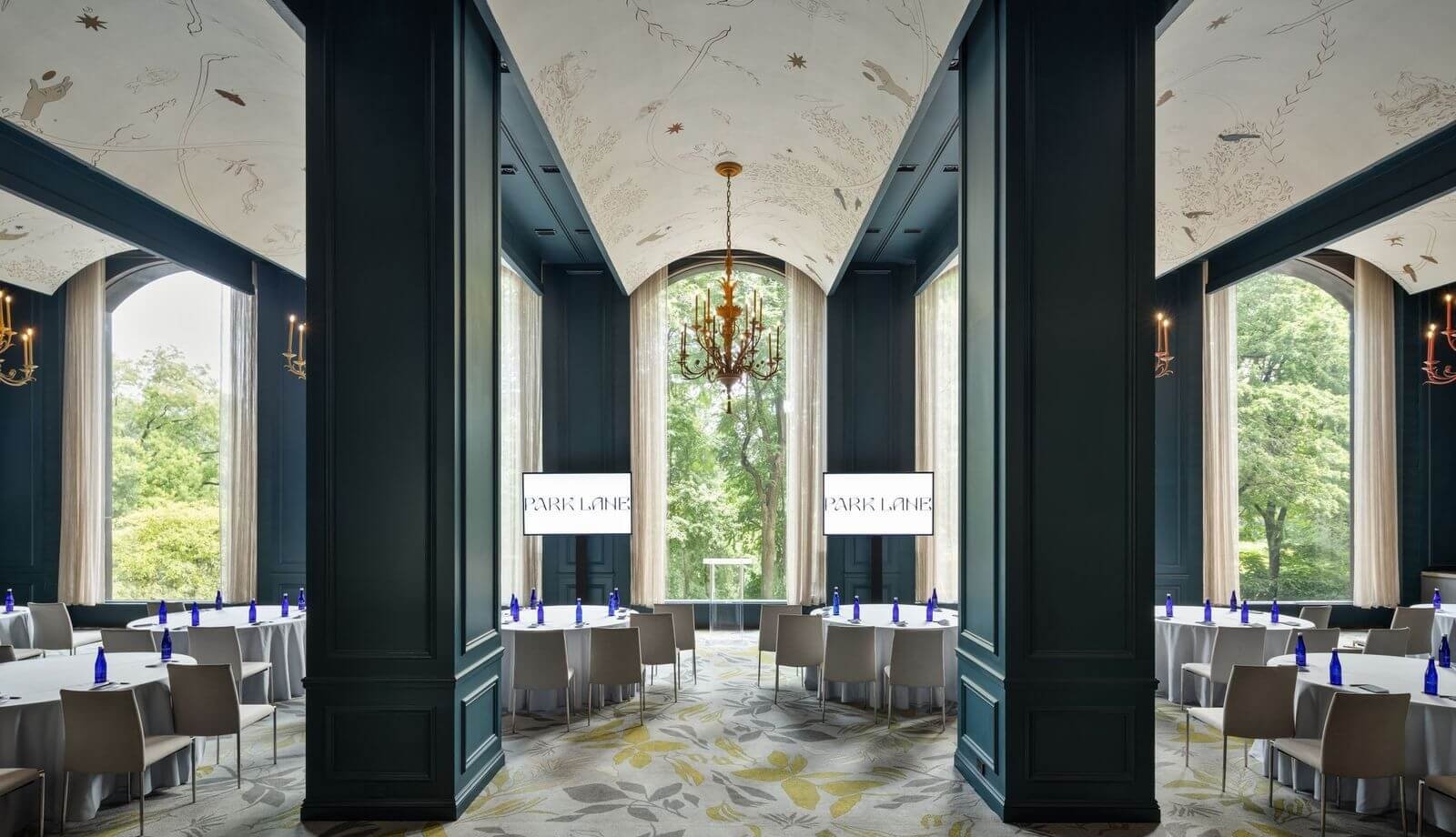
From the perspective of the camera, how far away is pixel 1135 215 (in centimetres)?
412

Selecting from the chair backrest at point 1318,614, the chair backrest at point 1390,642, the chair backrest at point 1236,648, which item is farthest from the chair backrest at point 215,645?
the chair backrest at point 1318,614

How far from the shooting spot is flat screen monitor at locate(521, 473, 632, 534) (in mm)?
9195

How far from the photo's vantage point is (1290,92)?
5086mm

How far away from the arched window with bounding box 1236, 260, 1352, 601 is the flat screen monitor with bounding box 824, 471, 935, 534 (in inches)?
175

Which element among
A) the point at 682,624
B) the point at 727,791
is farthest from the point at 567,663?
the point at 727,791

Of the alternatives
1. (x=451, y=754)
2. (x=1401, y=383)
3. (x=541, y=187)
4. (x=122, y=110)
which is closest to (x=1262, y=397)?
(x=1401, y=383)

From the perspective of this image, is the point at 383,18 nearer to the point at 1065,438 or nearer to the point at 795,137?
the point at 795,137

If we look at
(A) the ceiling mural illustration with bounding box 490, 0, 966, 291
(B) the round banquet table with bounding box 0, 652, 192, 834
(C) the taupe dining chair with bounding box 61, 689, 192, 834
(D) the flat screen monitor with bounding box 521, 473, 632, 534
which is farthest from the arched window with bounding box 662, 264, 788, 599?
(C) the taupe dining chair with bounding box 61, 689, 192, 834

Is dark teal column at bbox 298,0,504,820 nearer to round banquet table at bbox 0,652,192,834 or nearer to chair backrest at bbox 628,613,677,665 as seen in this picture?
round banquet table at bbox 0,652,192,834

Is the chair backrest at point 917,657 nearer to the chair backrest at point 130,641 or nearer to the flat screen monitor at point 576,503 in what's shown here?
the flat screen monitor at point 576,503

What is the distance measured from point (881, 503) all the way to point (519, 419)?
162 inches

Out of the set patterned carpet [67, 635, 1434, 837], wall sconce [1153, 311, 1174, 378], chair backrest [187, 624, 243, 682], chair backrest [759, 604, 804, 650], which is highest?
wall sconce [1153, 311, 1174, 378]

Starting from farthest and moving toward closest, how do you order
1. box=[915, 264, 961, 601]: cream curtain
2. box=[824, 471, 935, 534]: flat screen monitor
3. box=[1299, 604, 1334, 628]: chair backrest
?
box=[915, 264, 961, 601]: cream curtain
box=[824, 471, 935, 534]: flat screen monitor
box=[1299, 604, 1334, 628]: chair backrest

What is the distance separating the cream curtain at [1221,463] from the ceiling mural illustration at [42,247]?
1106cm
